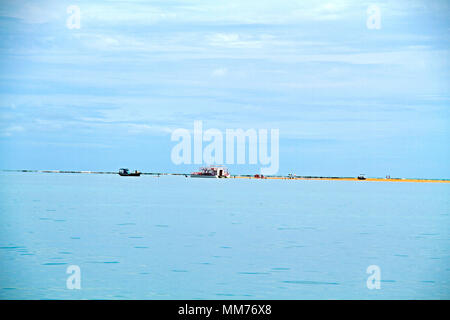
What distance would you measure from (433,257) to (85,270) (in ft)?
78.5

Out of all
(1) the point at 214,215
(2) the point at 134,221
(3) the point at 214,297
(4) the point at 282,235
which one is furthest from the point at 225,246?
(1) the point at 214,215

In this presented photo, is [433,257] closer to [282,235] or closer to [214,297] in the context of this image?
[282,235]

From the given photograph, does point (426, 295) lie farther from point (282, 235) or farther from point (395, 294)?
point (282, 235)

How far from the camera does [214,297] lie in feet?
93.3

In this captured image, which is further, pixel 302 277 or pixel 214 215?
pixel 214 215

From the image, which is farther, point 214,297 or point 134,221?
point 134,221

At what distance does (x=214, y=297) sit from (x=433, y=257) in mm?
19864
